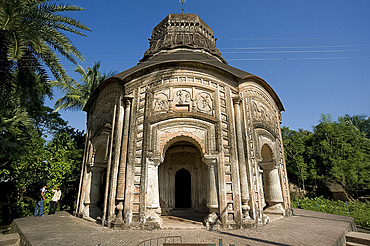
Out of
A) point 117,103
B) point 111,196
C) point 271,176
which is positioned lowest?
point 111,196

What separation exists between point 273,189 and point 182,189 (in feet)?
17.6

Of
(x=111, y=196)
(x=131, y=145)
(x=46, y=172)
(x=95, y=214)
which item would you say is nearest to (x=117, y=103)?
(x=131, y=145)

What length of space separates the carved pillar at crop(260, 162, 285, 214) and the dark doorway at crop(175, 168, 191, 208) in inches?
180

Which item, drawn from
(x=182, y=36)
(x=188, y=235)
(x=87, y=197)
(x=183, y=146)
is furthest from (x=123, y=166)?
(x=182, y=36)

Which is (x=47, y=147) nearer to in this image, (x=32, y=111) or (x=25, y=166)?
(x=25, y=166)

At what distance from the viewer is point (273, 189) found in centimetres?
1206

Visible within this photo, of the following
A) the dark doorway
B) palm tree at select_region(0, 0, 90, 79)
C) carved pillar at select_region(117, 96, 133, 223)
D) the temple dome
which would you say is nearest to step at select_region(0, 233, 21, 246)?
carved pillar at select_region(117, 96, 133, 223)

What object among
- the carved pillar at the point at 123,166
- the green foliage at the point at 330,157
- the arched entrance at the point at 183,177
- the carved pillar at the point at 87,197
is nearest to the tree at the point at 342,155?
the green foliage at the point at 330,157

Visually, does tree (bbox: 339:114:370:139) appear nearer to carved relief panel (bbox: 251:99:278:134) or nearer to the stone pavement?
carved relief panel (bbox: 251:99:278:134)

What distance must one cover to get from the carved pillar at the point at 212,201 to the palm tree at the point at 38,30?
7.09m

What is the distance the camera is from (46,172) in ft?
48.3

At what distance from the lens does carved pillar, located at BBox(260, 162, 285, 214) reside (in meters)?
11.8

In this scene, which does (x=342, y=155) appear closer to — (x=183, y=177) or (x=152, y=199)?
(x=183, y=177)

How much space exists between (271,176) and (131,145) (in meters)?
8.07
